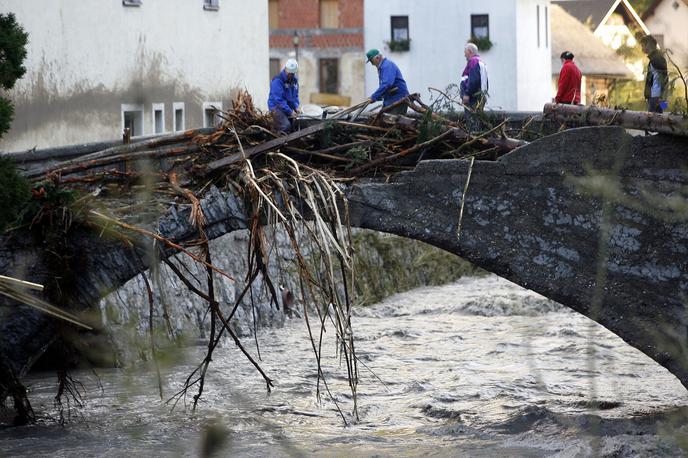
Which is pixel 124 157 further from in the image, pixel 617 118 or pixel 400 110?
pixel 617 118

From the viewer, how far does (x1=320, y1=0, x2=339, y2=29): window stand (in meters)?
42.4

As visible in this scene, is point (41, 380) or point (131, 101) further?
point (131, 101)

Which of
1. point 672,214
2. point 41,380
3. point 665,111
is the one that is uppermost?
point 665,111

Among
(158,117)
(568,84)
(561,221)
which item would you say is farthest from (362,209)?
(158,117)

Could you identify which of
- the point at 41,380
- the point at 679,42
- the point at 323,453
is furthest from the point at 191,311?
the point at 679,42

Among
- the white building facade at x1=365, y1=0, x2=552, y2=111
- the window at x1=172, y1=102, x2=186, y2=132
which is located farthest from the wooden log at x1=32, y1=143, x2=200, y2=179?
the white building facade at x1=365, y1=0, x2=552, y2=111

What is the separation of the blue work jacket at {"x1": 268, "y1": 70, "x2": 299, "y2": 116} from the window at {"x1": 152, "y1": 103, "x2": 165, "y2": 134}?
10.3 meters

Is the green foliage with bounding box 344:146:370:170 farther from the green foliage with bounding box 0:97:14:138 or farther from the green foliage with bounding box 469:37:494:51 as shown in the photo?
the green foliage with bounding box 469:37:494:51

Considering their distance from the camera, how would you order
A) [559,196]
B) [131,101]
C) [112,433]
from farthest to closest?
[131,101]
[112,433]
[559,196]

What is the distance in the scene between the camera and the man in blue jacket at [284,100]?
411 inches

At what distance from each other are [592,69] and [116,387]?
33600 millimetres

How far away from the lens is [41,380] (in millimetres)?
13977

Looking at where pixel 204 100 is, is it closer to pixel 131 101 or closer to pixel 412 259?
pixel 131 101

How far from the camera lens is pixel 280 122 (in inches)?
410
